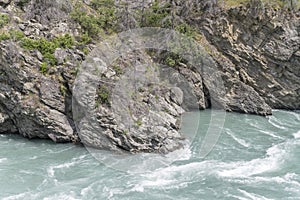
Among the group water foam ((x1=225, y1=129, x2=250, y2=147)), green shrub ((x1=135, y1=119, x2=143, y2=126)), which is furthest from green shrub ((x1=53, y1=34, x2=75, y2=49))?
water foam ((x1=225, y1=129, x2=250, y2=147))

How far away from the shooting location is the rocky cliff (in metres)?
28.6

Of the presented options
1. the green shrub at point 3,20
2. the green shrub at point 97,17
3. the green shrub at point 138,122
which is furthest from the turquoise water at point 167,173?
the green shrub at point 97,17

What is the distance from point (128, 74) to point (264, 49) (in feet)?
55.2

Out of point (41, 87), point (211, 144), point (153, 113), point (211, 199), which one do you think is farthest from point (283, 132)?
point (41, 87)

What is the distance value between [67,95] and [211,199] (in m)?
14.7

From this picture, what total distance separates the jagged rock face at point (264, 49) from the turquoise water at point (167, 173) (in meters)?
10.1

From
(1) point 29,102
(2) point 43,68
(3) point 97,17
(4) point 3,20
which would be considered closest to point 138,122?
(1) point 29,102

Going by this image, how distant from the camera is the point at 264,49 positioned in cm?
4031

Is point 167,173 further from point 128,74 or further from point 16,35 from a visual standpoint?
point 16,35

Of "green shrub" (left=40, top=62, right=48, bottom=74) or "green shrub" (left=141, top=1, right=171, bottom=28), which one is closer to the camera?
"green shrub" (left=40, top=62, right=48, bottom=74)

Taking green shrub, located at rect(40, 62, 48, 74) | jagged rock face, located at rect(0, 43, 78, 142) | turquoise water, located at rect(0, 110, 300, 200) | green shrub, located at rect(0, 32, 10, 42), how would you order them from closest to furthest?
turquoise water, located at rect(0, 110, 300, 200)
jagged rock face, located at rect(0, 43, 78, 142)
green shrub, located at rect(40, 62, 48, 74)
green shrub, located at rect(0, 32, 10, 42)

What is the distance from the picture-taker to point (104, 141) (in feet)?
90.7

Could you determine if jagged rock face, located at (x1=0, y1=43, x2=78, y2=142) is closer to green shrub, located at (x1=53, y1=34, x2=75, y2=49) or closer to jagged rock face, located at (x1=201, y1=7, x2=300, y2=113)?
green shrub, located at (x1=53, y1=34, x2=75, y2=49)

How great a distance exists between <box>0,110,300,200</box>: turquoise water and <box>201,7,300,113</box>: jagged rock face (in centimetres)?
1013
